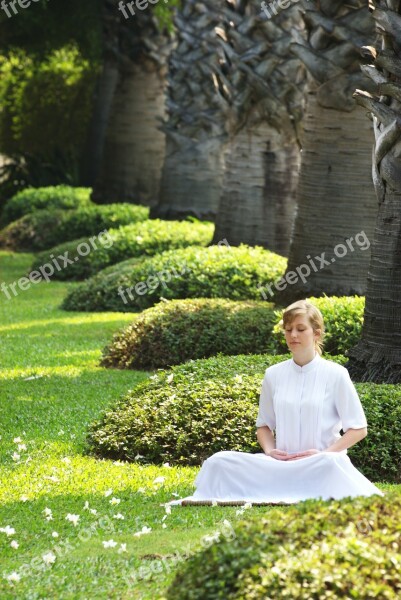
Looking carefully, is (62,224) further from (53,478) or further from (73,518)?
(73,518)

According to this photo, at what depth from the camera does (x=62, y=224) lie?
22.9 metres

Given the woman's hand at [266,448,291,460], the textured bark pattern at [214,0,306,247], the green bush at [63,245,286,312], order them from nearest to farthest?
the woman's hand at [266,448,291,460] < the green bush at [63,245,286,312] < the textured bark pattern at [214,0,306,247]

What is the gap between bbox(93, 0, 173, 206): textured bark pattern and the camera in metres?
24.4

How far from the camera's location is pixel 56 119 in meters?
34.6

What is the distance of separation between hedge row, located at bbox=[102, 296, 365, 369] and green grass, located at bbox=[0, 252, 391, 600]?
0.31m

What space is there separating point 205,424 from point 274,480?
4.79 ft

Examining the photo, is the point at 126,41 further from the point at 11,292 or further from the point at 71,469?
the point at 71,469

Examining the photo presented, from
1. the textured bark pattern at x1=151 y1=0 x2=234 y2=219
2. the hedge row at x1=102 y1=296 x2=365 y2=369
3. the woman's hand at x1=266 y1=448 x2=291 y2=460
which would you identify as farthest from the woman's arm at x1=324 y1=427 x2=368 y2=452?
the textured bark pattern at x1=151 y1=0 x2=234 y2=219

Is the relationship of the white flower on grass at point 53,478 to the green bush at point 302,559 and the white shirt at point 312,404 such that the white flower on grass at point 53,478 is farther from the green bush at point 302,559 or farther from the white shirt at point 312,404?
the green bush at point 302,559

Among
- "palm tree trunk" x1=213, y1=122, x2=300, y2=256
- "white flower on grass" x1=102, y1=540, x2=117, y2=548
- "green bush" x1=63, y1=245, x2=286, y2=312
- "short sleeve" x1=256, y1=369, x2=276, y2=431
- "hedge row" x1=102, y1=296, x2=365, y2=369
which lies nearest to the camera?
"white flower on grass" x1=102, y1=540, x2=117, y2=548

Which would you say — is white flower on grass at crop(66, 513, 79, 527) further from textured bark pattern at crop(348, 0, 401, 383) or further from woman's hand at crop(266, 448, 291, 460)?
textured bark pattern at crop(348, 0, 401, 383)

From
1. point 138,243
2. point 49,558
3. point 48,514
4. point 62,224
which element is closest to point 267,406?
point 48,514

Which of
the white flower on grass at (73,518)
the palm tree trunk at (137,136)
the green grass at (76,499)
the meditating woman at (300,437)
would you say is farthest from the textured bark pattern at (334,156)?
the palm tree trunk at (137,136)

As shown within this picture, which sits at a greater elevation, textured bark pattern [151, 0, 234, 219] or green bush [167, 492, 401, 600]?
textured bark pattern [151, 0, 234, 219]
